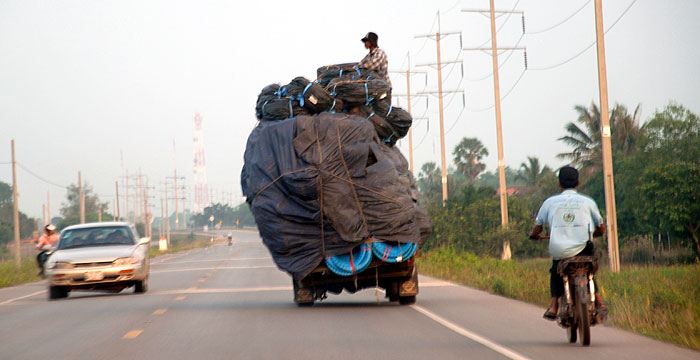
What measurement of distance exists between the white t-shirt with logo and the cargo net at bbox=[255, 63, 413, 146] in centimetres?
590

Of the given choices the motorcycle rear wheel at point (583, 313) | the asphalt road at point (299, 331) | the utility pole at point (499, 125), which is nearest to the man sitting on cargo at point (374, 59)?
the asphalt road at point (299, 331)

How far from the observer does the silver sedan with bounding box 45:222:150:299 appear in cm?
1792

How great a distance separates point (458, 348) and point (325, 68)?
771 centimetres

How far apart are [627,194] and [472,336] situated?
4225 cm

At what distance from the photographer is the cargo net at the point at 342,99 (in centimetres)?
1446

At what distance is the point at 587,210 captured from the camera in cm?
920

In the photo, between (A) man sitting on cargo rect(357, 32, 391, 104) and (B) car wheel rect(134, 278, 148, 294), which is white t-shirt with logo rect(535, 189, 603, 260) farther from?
(B) car wheel rect(134, 278, 148, 294)

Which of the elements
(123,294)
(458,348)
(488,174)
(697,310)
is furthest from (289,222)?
(488,174)

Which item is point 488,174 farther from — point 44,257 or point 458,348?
point 458,348

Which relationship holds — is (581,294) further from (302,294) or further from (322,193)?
(302,294)

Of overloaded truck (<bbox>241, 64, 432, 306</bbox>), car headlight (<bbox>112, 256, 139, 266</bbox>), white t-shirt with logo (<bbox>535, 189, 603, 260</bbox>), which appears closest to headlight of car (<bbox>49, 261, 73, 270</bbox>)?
car headlight (<bbox>112, 256, 139, 266</bbox>)

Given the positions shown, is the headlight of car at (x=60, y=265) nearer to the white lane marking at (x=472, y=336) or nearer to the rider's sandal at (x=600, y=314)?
the white lane marking at (x=472, y=336)

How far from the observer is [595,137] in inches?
2511

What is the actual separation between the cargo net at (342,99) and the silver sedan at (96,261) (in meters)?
5.28
